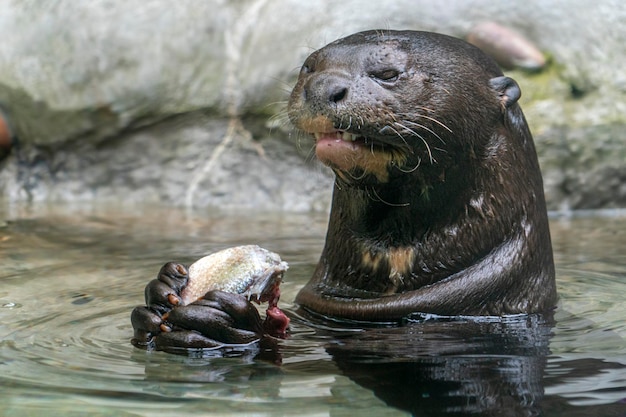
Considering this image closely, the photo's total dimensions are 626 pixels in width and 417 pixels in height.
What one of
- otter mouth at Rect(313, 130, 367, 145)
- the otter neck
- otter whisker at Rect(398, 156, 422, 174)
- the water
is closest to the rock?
the water

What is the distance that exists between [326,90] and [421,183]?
0.56 meters

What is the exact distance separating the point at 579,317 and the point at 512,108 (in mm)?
897

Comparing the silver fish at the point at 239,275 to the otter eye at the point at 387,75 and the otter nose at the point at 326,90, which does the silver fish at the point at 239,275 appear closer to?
the otter nose at the point at 326,90

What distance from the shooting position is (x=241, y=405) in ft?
9.92

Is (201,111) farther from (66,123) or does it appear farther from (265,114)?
(66,123)

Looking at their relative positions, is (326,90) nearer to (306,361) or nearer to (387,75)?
(387,75)

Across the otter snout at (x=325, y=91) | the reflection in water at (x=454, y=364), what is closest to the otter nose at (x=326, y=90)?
the otter snout at (x=325, y=91)

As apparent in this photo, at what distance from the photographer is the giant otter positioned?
3961 millimetres

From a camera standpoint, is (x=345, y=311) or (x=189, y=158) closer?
(x=345, y=311)

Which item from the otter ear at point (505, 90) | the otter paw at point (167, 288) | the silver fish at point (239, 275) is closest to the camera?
the otter paw at point (167, 288)

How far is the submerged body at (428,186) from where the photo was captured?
402 centimetres

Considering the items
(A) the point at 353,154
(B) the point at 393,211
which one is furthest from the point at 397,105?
(B) the point at 393,211

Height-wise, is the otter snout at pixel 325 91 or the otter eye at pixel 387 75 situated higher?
the otter eye at pixel 387 75

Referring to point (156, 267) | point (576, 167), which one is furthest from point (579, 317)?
point (576, 167)
